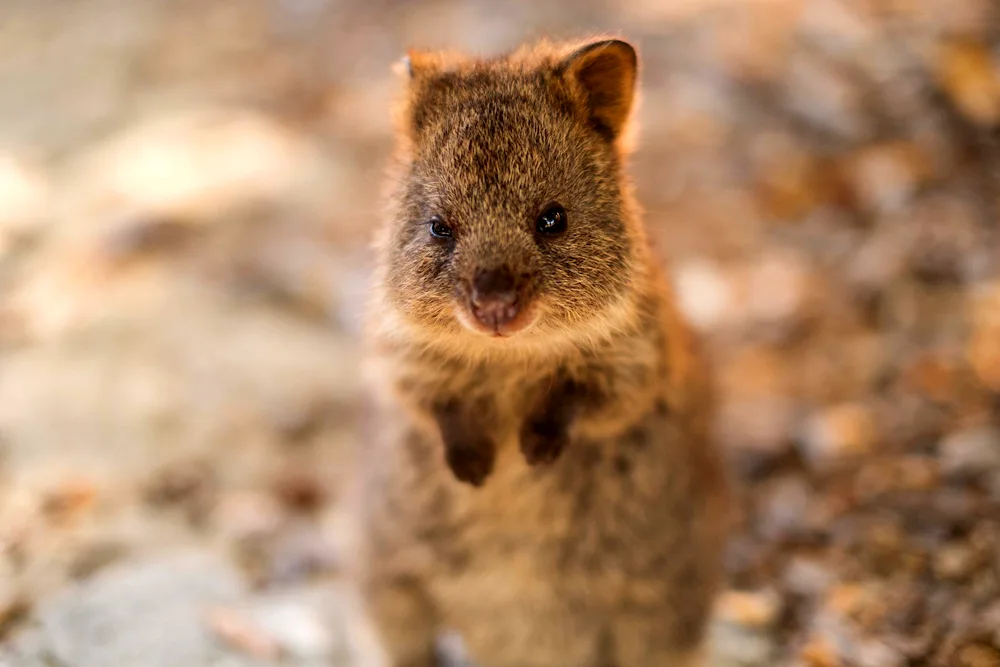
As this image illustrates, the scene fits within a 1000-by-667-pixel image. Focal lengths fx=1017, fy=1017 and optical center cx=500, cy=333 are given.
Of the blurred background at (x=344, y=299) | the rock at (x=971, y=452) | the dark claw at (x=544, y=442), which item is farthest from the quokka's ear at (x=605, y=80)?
the rock at (x=971, y=452)

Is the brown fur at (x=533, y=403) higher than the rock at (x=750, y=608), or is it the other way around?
the brown fur at (x=533, y=403)

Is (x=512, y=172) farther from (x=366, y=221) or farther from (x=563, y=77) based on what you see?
(x=366, y=221)

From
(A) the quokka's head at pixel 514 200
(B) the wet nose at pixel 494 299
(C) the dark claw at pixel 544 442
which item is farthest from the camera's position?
(C) the dark claw at pixel 544 442

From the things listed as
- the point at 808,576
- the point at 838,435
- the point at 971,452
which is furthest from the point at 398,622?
the point at 971,452

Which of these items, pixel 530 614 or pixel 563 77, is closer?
pixel 563 77

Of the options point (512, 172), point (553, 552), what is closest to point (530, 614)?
point (553, 552)

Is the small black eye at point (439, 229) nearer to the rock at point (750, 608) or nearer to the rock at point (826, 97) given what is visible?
the rock at point (750, 608)

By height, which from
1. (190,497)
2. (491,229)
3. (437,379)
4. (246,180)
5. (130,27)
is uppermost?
(130,27)
